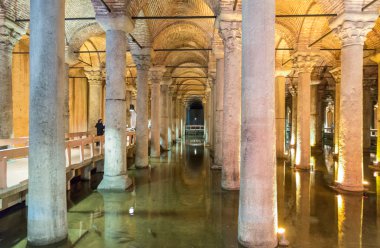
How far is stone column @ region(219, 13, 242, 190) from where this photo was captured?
780cm

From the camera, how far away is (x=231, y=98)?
7.95m

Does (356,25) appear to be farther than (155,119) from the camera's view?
No

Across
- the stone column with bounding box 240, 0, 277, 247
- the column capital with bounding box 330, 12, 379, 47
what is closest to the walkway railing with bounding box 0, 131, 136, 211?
the stone column with bounding box 240, 0, 277, 247

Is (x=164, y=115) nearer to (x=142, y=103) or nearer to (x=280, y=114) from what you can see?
(x=142, y=103)

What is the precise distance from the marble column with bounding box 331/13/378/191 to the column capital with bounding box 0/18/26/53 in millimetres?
9252

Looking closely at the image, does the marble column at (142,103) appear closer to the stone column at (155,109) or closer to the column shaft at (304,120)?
the stone column at (155,109)

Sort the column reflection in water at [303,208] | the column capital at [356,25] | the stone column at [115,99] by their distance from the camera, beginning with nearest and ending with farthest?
the column reflection in water at [303,208] < the stone column at [115,99] < the column capital at [356,25]

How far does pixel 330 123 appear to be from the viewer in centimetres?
4122

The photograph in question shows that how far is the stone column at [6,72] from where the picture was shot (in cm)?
881

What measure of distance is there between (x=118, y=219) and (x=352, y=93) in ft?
21.6

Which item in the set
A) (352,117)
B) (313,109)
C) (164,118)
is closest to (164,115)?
(164,118)

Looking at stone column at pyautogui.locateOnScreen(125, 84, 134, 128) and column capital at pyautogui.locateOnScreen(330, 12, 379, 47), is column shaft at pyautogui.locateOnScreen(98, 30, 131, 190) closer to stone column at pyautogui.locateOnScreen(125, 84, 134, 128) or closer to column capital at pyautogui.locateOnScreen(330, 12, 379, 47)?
column capital at pyautogui.locateOnScreen(330, 12, 379, 47)

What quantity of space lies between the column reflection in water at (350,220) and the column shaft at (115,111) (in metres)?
Result: 5.23

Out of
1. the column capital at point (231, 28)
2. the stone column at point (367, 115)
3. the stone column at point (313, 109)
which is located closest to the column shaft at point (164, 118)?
the stone column at point (313, 109)
